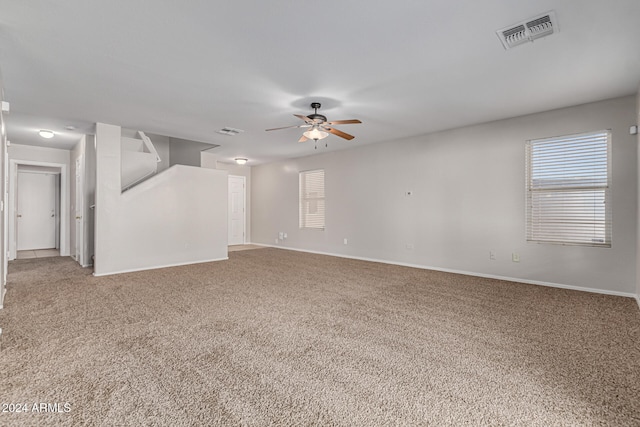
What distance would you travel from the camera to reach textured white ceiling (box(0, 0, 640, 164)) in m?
2.21

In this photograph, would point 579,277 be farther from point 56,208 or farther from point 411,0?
point 56,208

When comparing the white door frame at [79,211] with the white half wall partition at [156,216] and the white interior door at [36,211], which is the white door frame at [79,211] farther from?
the white interior door at [36,211]

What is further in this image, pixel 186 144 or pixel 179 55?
pixel 186 144

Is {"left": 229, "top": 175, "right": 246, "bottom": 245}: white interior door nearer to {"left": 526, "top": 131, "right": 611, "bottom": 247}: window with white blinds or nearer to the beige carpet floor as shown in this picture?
the beige carpet floor

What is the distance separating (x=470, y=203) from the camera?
16.8ft

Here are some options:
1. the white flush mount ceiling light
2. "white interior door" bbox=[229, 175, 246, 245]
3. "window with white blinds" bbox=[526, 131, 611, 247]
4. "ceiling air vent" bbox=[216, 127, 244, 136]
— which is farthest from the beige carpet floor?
"white interior door" bbox=[229, 175, 246, 245]

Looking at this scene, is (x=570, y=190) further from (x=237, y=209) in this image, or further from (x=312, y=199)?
(x=237, y=209)

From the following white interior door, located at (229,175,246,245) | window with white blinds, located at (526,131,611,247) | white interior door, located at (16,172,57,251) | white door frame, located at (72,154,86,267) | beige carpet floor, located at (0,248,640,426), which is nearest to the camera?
beige carpet floor, located at (0,248,640,426)

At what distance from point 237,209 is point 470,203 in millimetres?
6594

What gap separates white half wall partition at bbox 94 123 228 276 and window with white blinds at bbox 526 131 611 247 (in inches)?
223

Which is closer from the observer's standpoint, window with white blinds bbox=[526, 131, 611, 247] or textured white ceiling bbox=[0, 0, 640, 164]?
textured white ceiling bbox=[0, 0, 640, 164]

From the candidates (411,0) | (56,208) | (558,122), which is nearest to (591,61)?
(558,122)

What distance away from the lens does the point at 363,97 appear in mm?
3857

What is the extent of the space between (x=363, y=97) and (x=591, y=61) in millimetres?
2245
